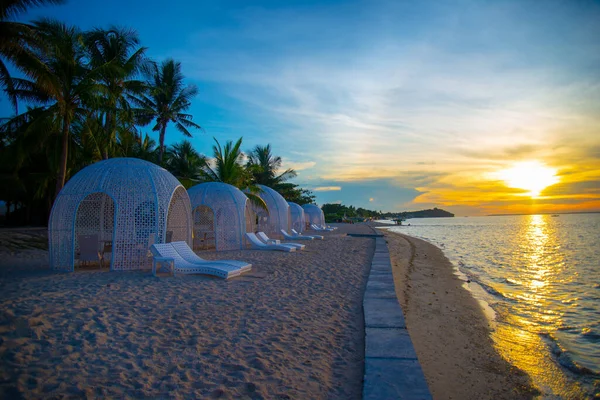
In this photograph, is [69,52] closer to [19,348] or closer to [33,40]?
[33,40]

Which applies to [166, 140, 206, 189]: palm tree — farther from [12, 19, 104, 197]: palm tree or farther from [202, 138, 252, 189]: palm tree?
[12, 19, 104, 197]: palm tree

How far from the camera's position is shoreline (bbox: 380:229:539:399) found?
12.2 ft

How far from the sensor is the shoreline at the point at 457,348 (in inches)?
146

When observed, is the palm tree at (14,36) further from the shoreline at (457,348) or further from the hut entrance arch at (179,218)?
the shoreline at (457,348)

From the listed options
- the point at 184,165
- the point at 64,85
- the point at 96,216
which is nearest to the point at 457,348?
the point at 96,216

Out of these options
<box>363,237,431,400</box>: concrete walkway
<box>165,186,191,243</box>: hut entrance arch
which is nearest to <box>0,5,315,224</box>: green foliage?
<box>165,186,191,243</box>: hut entrance arch

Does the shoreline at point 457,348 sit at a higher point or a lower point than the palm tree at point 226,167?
lower

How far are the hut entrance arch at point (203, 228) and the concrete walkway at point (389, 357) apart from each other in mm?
10250

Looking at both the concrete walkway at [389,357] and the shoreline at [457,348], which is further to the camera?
the shoreline at [457,348]

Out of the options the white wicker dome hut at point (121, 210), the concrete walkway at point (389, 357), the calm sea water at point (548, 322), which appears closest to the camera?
the concrete walkway at point (389, 357)

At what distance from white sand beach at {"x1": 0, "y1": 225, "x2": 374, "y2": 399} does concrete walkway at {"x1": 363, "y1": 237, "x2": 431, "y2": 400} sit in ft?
0.52

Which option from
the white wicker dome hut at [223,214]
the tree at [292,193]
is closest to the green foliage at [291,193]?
the tree at [292,193]

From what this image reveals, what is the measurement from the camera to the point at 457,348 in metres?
4.82

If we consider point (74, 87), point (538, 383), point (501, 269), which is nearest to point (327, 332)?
point (538, 383)
